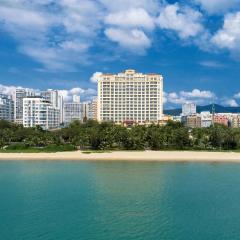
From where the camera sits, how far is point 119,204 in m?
31.0

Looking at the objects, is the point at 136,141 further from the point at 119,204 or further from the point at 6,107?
the point at 6,107

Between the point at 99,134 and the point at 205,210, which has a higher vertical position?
the point at 99,134

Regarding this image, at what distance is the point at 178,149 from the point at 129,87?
255 feet

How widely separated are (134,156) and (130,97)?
291 feet

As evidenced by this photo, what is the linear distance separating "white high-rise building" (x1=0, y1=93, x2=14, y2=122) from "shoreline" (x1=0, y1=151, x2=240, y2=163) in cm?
11080

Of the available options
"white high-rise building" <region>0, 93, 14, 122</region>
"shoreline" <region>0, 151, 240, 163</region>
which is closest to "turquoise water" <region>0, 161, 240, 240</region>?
"shoreline" <region>0, 151, 240, 163</region>

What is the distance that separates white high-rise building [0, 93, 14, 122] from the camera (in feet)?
589

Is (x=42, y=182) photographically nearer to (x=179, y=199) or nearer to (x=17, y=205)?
(x=17, y=205)

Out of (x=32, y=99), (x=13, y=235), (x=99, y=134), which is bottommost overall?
(x=13, y=235)

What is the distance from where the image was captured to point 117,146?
276 ft

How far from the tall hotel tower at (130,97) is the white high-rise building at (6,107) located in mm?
46343

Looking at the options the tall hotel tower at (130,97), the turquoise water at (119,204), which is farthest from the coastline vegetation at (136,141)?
the tall hotel tower at (130,97)

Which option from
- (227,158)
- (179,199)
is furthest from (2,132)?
(179,199)

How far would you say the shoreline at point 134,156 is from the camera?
6750 centimetres
